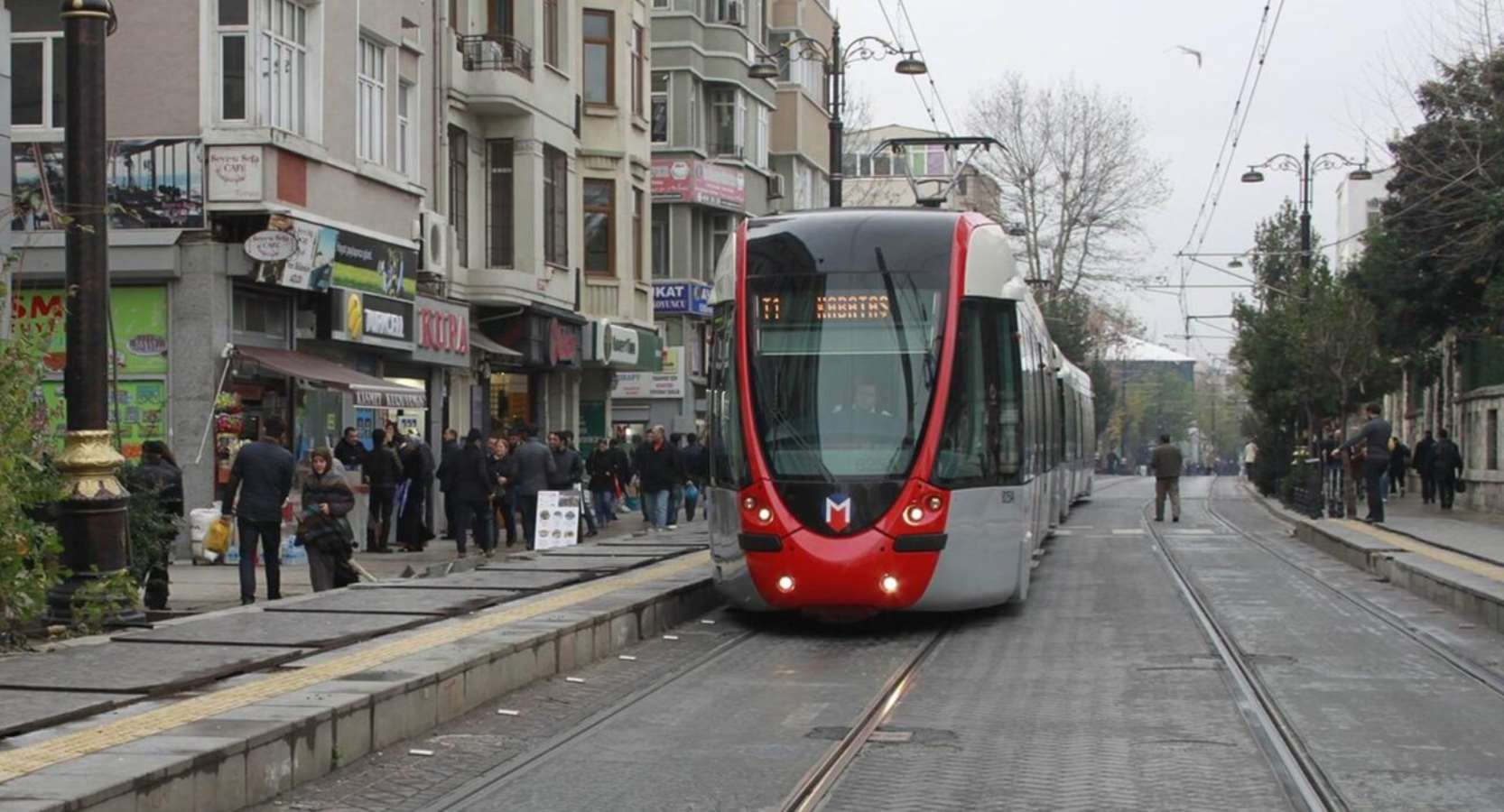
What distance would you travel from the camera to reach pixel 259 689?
29.8ft

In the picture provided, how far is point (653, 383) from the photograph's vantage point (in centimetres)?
4072

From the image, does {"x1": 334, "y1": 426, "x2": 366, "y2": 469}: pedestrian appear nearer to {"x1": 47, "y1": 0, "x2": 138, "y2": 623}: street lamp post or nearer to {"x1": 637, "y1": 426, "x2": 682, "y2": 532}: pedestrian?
{"x1": 637, "y1": 426, "x2": 682, "y2": 532}: pedestrian

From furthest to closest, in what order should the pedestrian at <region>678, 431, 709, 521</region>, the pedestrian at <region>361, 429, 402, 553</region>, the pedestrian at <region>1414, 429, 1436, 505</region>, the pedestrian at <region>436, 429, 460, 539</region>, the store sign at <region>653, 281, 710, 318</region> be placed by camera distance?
the store sign at <region>653, 281, 710, 318</region> < the pedestrian at <region>1414, 429, 1436, 505</region> < the pedestrian at <region>678, 431, 709, 521</region> < the pedestrian at <region>361, 429, 402, 553</region> < the pedestrian at <region>436, 429, 460, 539</region>

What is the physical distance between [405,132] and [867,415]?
577 inches

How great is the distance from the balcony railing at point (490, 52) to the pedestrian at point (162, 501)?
1442cm

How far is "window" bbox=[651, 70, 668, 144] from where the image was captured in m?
44.5

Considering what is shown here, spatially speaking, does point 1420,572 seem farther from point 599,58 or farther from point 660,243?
point 660,243

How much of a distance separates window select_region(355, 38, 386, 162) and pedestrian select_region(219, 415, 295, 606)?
31.2 feet

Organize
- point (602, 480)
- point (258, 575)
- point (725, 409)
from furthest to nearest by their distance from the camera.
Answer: point (602, 480), point (258, 575), point (725, 409)

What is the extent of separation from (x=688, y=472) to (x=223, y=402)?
32.2 feet

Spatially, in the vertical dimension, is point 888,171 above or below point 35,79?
above

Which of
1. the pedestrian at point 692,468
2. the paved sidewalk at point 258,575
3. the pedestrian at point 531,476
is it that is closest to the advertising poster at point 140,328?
the paved sidewalk at point 258,575

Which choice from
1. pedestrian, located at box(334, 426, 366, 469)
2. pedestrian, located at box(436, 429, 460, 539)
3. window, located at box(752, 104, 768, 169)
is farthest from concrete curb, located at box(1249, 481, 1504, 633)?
window, located at box(752, 104, 768, 169)

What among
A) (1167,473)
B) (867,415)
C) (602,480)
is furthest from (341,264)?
(1167,473)
